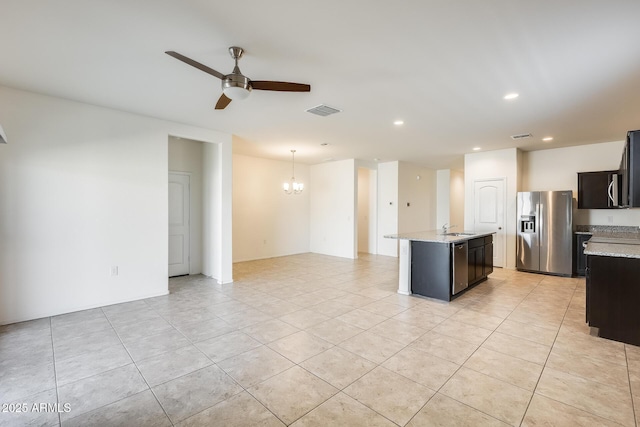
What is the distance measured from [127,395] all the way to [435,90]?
408 centimetres

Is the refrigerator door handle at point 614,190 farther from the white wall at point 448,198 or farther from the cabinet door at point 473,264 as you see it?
the white wall at point 448,198

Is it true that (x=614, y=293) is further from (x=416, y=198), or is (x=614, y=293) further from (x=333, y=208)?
(x=416, y=198)

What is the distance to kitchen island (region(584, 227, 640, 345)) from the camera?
2.89 m

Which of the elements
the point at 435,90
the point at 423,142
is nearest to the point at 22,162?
the point at 435,90

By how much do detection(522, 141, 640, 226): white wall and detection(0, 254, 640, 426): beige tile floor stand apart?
9.86ft

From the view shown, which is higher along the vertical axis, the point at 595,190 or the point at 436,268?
the point at 595,190

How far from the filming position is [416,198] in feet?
30.1

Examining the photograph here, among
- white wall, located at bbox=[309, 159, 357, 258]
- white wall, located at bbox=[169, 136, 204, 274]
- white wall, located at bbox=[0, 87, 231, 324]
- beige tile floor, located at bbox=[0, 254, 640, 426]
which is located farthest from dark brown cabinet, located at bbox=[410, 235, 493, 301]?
white wall, located at bbox=[169, 136, 204, 274]

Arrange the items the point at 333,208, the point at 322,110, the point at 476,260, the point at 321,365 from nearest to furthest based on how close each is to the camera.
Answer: the point at 321,365 < the point at 322,110 < the point at 476,260 < the point at 333,208

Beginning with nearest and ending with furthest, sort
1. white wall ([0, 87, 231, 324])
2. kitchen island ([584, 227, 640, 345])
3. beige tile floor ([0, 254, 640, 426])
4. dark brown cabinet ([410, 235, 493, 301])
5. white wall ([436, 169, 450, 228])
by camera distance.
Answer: beige tile floor ([0, 254, 640, 426]) < kitchen island ([584, 227, 640, 345]) < white wall ([0, 87, 231, 324]) < dark brown cabinet ([410, 235, 493, 301]) < white wall ([436, 169, 450, 228])

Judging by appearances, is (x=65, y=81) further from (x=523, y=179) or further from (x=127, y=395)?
(x=523, y=179)

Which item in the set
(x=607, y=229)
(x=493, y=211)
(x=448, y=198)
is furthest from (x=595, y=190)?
(x=448, y=198)

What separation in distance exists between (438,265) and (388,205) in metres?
4.34

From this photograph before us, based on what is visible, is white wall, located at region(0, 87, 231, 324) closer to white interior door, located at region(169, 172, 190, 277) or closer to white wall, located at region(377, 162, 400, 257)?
white interior door, located at region(169, 172, 190, 277)
